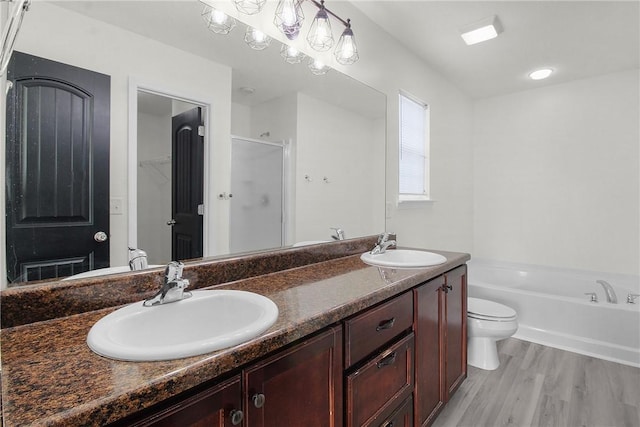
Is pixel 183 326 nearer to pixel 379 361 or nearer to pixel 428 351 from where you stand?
pixel 379 361

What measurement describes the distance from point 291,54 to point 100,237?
1.20 meters

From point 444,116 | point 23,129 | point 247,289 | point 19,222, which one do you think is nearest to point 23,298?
point 19,222

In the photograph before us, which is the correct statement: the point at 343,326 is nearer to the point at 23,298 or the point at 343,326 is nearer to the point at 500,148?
the point at 23,298

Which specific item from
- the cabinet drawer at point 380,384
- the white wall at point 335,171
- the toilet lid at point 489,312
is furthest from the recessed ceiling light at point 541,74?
the cabinet drawer at point 380,384

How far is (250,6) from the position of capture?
A: 1.37 meters

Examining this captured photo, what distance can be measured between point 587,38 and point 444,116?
44.3 inches

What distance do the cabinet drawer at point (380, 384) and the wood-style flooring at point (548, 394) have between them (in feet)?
2.17

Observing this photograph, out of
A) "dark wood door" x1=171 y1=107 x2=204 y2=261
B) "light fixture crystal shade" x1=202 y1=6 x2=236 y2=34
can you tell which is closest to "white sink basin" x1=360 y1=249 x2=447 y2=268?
"dark wood door" x1=171 y1=107 x2=204 y2=261

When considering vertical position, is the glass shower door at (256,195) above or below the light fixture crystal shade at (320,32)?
below

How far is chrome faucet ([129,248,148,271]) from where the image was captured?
1038mm

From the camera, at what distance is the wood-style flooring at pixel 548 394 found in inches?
66.0

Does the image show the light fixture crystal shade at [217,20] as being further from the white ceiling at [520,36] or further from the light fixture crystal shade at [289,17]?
the white ceiling at [520,36]

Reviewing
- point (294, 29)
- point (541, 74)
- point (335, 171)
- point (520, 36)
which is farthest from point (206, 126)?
point (541, 74)

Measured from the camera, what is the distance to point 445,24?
2.17 m
